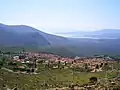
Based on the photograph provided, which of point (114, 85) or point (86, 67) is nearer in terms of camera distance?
point (114, 85)

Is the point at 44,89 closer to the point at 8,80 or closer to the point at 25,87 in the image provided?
the point at 25,87

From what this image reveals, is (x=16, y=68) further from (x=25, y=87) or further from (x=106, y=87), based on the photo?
(x=106, y=87)

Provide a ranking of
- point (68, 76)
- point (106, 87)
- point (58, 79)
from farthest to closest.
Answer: point (68, 76) < point (58, 79) < point (106, 87)

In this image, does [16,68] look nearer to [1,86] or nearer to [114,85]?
[1,86]

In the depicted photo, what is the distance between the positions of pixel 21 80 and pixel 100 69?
4798cm

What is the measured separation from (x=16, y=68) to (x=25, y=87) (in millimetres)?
47202

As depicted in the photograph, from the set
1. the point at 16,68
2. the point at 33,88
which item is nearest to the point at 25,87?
the point at 33,88

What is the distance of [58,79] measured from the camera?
10338cm

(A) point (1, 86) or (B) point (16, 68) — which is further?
(B) point (16, 68)

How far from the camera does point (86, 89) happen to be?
7281 centimetres

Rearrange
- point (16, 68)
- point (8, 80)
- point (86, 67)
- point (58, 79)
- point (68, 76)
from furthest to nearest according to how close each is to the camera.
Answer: point (86, 67) < point (16, 68) < point (68, 76) < point (58, 79) < point (8, 80)

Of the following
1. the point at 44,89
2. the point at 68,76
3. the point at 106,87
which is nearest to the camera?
the point at 106,87

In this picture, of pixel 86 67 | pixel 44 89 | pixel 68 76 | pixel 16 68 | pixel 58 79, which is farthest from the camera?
pixel 86 67

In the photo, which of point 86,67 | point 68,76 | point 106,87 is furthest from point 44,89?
point 86,67
